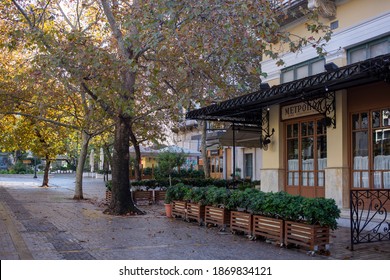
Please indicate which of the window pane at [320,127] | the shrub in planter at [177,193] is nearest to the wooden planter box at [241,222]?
the shrub in planter at [177,193]

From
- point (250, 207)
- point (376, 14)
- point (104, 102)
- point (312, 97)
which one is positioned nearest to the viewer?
point (250, 207)

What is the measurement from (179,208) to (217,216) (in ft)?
7.55

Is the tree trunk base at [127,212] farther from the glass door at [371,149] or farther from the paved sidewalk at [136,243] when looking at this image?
the glass door at [371,149]

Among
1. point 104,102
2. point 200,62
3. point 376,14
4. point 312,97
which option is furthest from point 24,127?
point 376,14

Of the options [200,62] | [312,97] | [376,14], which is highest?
[376,14]

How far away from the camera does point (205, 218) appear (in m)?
11.8

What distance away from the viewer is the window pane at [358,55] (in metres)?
12.6

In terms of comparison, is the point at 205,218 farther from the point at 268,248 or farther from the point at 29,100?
the point at 29,100

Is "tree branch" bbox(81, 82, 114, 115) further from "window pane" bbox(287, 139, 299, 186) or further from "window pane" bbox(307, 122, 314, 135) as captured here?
"window pane" bbox(307, 122, 314, 135)

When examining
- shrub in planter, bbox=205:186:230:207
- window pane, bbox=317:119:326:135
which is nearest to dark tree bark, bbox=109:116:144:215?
shrub in planter, bbox=205:186:230:207

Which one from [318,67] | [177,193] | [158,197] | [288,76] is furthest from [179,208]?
[158,197]

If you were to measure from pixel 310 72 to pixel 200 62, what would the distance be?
4155 millimetres

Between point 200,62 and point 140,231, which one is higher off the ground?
point 200,62

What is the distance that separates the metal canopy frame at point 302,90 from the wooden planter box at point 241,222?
377 cm
